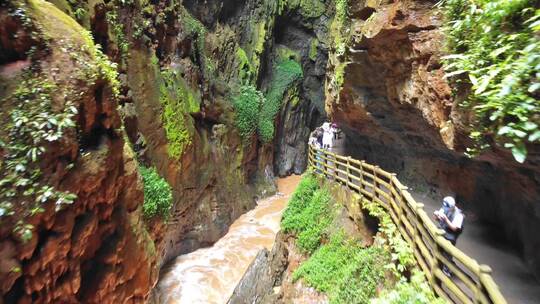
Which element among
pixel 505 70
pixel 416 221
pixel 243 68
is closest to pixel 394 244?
pixel 416 221

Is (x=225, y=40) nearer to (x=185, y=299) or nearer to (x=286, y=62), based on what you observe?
(x=286, y=62)

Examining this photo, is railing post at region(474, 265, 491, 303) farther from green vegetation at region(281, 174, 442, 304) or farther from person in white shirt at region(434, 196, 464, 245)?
person in white shirt at region(434, 196, 464, 245)

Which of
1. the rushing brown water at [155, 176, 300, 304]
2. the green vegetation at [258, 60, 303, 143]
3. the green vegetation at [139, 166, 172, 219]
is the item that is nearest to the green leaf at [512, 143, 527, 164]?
the green vegetation at [139, 166, 172, 219]

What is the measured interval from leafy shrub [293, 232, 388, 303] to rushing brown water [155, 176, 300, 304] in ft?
11.7

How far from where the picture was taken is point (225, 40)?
19.8 m

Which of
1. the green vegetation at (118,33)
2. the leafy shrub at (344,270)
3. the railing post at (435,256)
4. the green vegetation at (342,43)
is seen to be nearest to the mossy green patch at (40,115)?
the railing post at (435,256)

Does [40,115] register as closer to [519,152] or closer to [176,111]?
[519,152]

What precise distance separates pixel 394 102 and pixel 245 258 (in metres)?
8.63

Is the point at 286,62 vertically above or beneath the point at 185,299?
above

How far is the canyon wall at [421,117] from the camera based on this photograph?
624 cm

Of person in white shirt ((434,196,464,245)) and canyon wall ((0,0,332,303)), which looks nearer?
canyon wall ((0,0,332,303))

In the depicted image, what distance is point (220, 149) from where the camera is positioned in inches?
644

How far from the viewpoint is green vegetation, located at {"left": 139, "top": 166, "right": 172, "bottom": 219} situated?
9.17 metres

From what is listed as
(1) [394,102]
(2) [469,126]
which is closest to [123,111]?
(1) [394,102]
